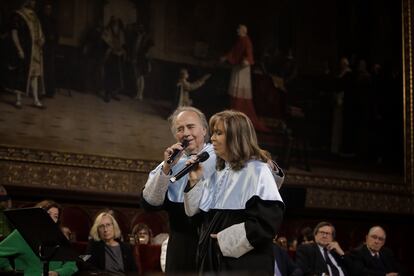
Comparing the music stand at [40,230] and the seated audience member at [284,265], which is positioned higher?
the music stand at [40,230]

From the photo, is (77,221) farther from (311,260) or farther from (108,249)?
(311,260)

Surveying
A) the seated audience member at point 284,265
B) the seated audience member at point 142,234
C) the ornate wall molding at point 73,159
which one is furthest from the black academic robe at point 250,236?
the ornate wall molding at point 73,159

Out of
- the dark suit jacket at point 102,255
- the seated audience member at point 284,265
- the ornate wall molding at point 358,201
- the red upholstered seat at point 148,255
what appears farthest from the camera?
the ornate wall molding at point 358,201

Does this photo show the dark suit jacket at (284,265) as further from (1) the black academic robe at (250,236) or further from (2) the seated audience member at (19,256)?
(1) the black academic robe at (250,236)

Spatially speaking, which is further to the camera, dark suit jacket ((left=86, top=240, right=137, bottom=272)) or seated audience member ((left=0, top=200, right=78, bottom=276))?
dark suit jacket ((left=86, top=240, right=137, bottom=272))

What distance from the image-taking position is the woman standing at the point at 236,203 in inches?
156

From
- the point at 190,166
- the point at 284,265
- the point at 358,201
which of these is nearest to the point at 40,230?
the point at 190,166

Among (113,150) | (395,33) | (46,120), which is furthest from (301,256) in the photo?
(395,33)

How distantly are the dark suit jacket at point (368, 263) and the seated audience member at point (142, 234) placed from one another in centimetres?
285

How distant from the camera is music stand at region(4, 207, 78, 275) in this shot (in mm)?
5438

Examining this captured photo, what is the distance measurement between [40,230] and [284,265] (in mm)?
3850

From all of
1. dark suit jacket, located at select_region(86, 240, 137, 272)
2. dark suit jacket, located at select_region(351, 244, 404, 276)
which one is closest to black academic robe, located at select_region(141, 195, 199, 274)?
dark suit jacket, located at select_region(86, 240, 137, 272)

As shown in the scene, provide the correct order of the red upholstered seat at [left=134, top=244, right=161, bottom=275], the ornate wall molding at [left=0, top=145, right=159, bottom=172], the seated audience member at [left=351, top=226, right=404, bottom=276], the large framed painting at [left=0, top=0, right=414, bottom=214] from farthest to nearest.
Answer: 1. the large framed painting at [left=0, top=0, right=414, bottom=214]
2. the ornate wall molding at [left=0, top=145, right=159, bottom=172]
3. the seated audience member at [left=351, top=226, right=404, bottom=276]
4. the red upholstered seat at [left=134, top=244, right=161, bottom=275]

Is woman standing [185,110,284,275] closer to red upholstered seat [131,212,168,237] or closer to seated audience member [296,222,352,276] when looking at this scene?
seated audience member [296,222,352,276]
